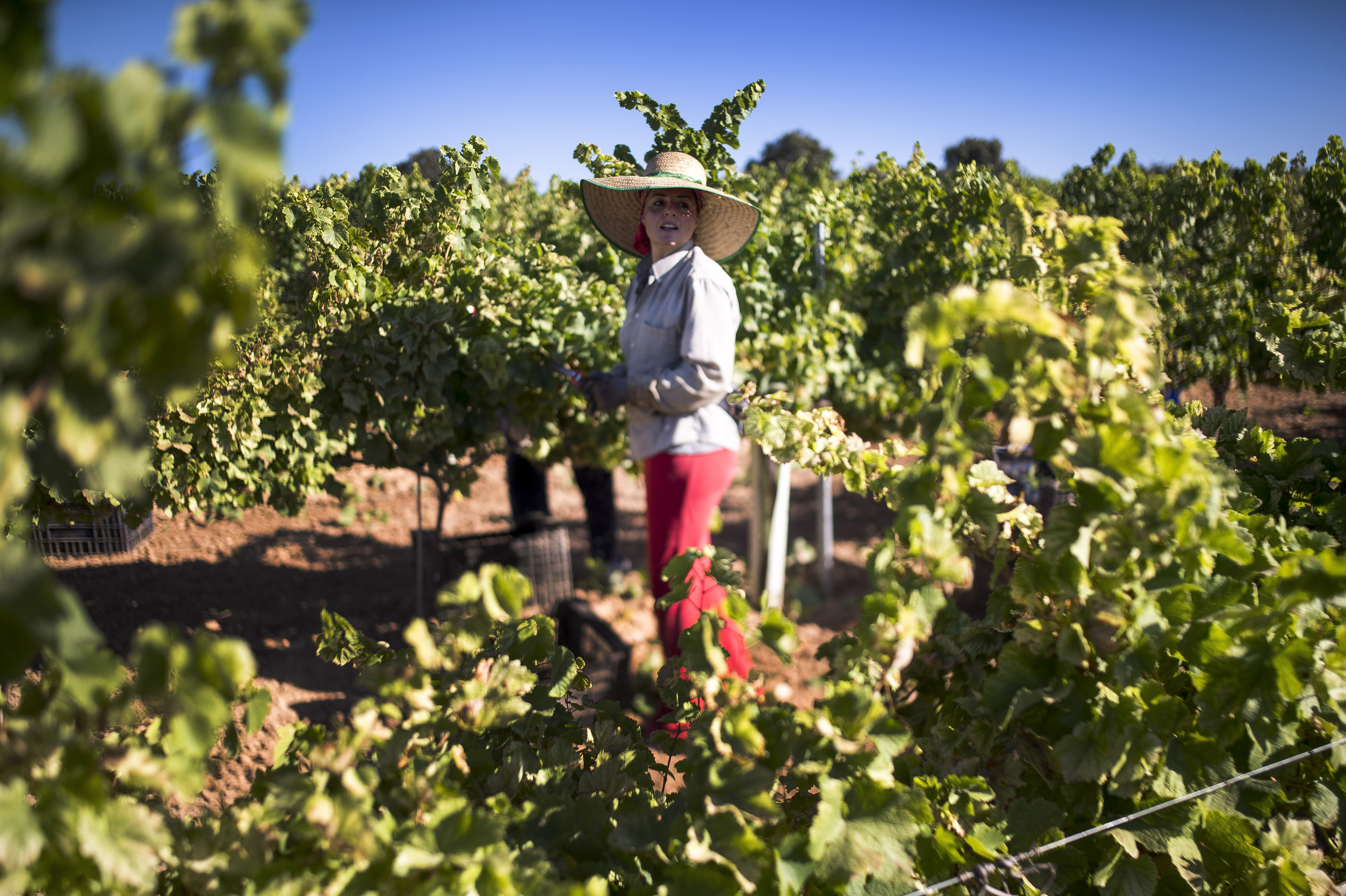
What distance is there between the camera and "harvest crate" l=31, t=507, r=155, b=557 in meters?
2.62

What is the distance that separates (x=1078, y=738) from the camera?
1.14 m

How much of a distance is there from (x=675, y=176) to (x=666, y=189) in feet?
0.29

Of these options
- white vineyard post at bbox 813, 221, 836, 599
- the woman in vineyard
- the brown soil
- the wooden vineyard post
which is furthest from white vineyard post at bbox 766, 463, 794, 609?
the brown soil

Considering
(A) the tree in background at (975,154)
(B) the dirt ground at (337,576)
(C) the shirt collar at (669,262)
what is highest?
(A) the tree in background at (975,154)

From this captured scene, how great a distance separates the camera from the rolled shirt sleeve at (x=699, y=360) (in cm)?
257

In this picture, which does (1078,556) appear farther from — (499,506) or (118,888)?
(499,506)

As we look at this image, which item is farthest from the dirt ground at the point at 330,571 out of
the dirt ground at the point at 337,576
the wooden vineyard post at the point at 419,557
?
the wooden vineyard post at the point at 419,557

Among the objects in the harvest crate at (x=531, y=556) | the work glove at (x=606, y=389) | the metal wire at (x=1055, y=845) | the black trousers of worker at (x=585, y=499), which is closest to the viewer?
the metal wire at (x=1055, y=845)

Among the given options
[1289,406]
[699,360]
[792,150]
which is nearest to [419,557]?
[699,360]

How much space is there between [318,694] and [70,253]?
3253mm

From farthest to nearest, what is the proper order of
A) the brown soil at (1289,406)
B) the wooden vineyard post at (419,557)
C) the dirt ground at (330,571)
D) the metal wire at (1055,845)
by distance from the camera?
the brown soil at (1289,406), the wooden vineyard post at (419,557), the dirt ground at (330,571), the metal wire at (1055,845)

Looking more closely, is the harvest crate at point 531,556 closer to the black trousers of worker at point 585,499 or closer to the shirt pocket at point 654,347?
the black trousers of worker at point 585,499

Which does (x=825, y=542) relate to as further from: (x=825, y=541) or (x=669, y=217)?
(x=669, y=217)

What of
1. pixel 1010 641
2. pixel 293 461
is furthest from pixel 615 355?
pixel 1010 641
